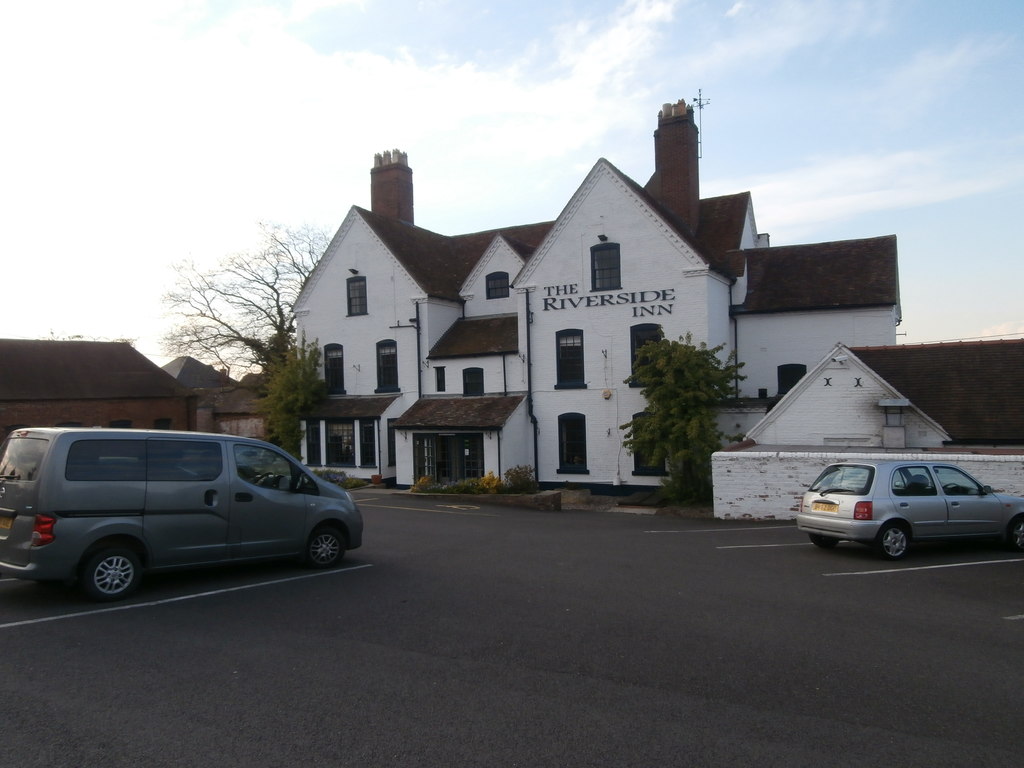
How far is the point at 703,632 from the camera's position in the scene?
8.00 meters

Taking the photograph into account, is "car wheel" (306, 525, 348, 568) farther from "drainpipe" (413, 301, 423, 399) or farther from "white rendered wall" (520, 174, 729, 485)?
"drainpipe" (413, 301, 423, 399)

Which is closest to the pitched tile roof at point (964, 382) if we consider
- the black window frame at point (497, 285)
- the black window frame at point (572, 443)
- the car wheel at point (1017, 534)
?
the car wheel at point (1017, 534)

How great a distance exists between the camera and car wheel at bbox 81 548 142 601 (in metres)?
9.07

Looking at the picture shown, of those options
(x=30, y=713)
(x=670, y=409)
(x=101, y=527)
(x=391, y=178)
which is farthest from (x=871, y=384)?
(x=391, y=178)

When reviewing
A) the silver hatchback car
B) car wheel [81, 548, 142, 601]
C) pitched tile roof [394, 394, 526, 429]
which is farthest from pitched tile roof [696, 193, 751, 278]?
car wheel [81, 548, 142, 601]

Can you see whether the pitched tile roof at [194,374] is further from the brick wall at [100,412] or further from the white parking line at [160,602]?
the white parking line at [160,602]

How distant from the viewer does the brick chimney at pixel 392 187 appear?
118 feet

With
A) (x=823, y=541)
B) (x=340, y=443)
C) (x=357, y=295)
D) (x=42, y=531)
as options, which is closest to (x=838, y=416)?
(x=823, y=541)

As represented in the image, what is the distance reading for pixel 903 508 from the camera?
12.4m

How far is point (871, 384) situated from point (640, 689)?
16.4m

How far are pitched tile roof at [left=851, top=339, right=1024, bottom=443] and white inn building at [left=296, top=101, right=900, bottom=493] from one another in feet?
13.0

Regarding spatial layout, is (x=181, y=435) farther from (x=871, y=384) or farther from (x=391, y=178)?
(x=391, y=178)

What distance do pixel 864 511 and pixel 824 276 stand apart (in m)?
16.7

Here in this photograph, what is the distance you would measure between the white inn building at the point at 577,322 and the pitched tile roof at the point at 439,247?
0.57ft
